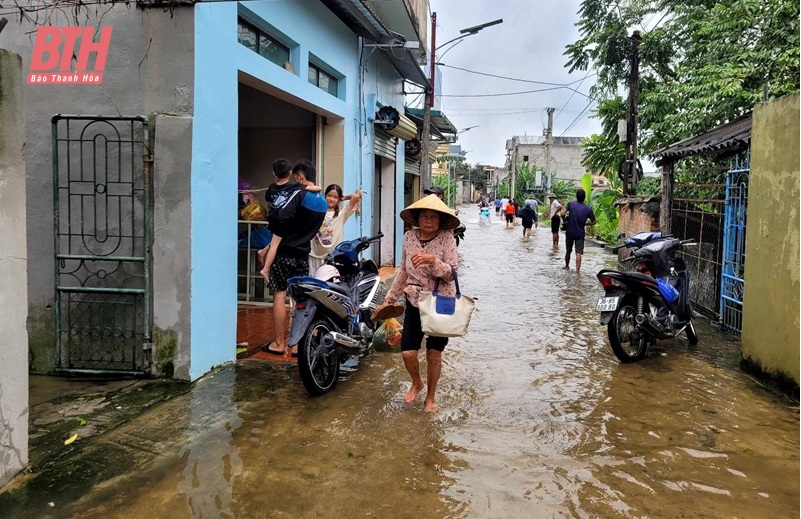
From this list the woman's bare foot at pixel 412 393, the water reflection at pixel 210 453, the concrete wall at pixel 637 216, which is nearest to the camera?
the water reflection at pixel 210 453

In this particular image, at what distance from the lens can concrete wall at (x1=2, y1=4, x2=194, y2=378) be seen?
15.9ft

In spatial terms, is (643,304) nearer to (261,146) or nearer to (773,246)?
(773,246)

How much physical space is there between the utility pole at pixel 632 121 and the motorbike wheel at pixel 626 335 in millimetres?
10479

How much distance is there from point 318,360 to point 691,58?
572 inches

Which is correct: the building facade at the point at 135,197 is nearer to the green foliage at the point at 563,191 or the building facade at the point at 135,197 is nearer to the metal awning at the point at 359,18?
the metal awning at the point at 359,18

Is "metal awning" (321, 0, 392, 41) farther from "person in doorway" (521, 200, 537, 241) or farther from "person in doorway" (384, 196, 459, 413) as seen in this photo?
"person in doorway" (521, 200, 537, 241)

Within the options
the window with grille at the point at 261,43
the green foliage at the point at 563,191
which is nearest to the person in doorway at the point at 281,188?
the window with grille at the point at 261,43

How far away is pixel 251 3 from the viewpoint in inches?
231

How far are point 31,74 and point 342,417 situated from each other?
390cm

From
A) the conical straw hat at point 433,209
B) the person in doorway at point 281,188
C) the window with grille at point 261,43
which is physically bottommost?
the conical straw hat at point 433,209

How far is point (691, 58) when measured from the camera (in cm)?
1516

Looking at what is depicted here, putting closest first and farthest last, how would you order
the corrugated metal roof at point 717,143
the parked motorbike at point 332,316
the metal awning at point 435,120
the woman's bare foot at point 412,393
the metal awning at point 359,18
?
the parked motorbike at point 332,316 < the woman's bare foot at point 412,393 < the corrugated metal roof at point 717,143 < the metal awning at point 359,18 < the metal awning at point 435,120

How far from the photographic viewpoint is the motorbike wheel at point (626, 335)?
5805 mm

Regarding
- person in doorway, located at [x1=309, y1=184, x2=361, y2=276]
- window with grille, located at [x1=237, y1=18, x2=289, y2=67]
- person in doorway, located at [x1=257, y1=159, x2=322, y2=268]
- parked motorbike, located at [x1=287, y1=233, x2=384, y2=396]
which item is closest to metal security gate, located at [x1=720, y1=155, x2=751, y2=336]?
parked motorbike, located at [x1=287, y1=233, x2=384, y2=396]
